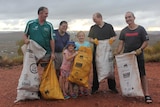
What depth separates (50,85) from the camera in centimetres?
737

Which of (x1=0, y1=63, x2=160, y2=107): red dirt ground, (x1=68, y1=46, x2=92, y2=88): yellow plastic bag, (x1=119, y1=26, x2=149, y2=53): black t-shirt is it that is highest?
(x1=119, y1=26, x2=149, y2=53): black t-shirt

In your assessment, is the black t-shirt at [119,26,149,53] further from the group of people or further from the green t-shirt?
the green t-shirt

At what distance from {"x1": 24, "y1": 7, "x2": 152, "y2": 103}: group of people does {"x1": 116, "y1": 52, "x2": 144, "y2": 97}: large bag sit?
0.15 meters

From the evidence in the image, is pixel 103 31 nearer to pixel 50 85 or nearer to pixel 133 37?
pixel 133 37

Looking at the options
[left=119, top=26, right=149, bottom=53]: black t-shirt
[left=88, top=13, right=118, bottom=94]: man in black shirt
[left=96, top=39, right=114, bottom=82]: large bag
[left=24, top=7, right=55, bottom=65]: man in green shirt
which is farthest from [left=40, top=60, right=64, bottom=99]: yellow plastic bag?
[left=119, top=26, right=149, bottom=53]: black t-shirt

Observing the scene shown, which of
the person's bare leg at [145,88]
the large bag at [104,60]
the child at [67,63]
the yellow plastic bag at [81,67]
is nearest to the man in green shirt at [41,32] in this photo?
the child at [67,63]

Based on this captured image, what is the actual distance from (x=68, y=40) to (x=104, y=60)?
2.93 ft

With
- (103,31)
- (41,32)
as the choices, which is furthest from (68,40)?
(103,31)

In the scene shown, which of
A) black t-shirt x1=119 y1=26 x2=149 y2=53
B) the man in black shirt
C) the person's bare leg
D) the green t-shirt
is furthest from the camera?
the man in black shirt

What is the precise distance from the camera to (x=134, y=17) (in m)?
7.14

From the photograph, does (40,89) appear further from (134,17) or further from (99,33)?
(134,17)

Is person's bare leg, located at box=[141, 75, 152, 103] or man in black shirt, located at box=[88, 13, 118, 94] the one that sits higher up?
man in black shirt, located at box=[88, 13, 118, 94]

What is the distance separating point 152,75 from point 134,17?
4505mm

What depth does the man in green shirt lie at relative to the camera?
7123mm
